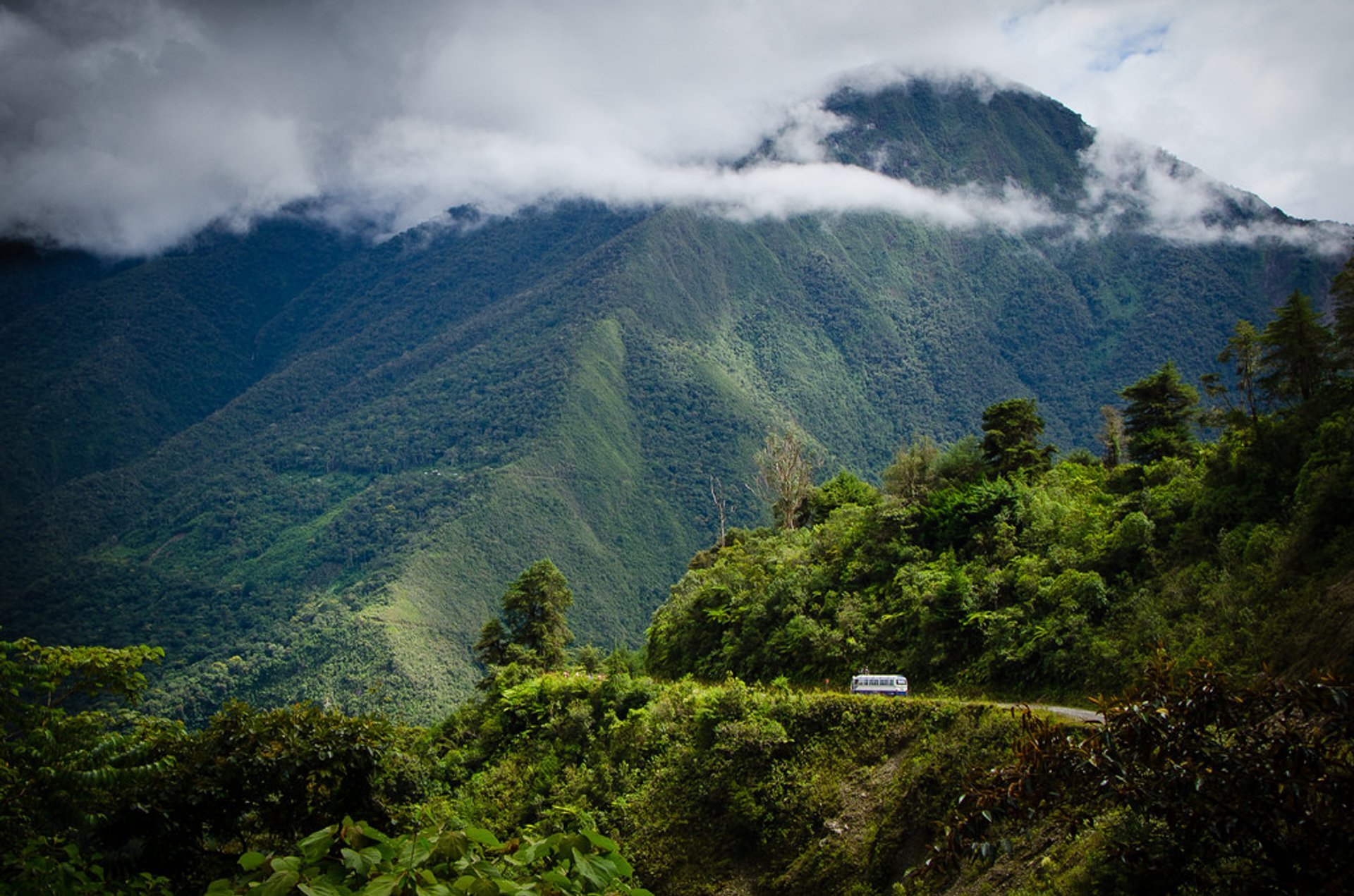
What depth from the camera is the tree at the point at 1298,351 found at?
84.5 feet

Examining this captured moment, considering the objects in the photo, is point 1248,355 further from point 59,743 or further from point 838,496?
point 59,743

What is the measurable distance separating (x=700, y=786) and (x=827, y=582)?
11211 millimetres

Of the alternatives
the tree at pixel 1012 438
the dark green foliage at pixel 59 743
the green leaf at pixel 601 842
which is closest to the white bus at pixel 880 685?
the tree at pixel 1012 438

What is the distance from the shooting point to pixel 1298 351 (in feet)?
85.8

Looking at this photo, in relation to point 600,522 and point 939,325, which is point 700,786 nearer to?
point 600,522

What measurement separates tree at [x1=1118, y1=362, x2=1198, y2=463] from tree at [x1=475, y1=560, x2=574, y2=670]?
2595 centimetres

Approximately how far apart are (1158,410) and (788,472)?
684 inches

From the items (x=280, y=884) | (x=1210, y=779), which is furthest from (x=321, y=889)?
(x=1210, y=779)

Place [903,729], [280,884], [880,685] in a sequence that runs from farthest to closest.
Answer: [880,685], [903,729], [280,884]

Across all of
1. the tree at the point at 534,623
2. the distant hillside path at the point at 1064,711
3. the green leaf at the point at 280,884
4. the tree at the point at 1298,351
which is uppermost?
the tree at the point at 1298,351

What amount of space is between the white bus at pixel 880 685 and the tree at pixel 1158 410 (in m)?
18.6

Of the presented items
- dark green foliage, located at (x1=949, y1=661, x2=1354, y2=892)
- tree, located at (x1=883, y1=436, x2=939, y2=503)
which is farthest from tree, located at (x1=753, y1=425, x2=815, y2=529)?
dark green foliage, located at (x1=949, y1=661, x2=1354, y2=892)

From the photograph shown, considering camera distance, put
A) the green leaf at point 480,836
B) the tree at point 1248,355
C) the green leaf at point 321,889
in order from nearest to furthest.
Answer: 1. the green leaf at point 321,889
2. the green leaf at point 480,836
3. the tree at point 1248,355

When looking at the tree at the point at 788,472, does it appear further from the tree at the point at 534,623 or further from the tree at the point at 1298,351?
the tree at the point at 1298,351
